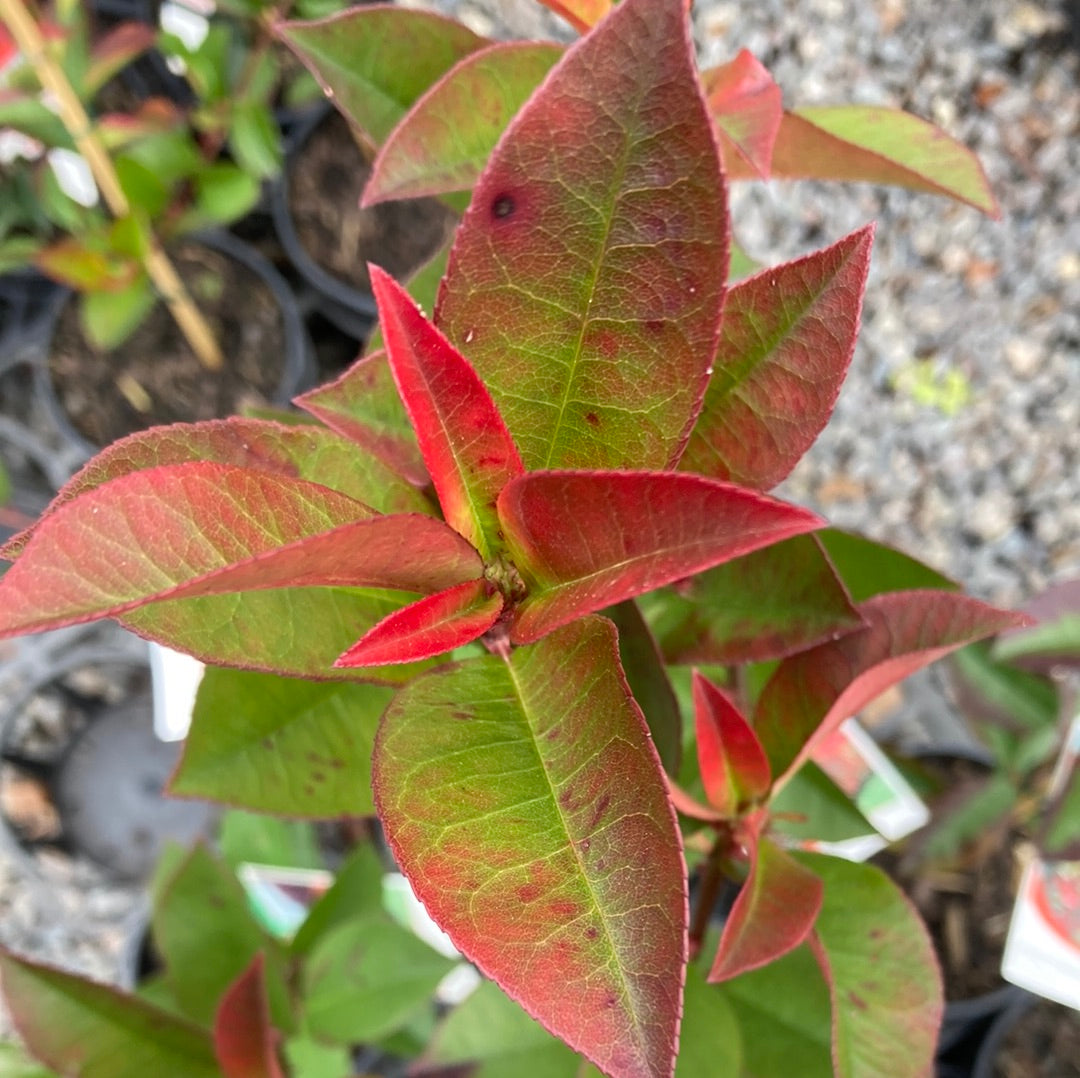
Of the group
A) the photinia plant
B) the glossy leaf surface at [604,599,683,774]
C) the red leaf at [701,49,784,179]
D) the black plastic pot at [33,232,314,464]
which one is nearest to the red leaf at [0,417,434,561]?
the photinia plant

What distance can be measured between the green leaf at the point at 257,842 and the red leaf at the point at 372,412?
647 millimetres

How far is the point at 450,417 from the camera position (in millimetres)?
370

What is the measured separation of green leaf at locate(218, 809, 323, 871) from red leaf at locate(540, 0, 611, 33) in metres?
0.79

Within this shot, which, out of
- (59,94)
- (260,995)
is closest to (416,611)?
(260,995)

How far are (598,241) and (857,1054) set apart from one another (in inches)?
16.3

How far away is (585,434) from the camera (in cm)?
40

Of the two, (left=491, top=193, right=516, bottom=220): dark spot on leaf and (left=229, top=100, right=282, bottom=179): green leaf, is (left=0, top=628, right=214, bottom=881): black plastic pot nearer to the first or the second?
(left=229, top=100, right=282, bottom=179): green leaf

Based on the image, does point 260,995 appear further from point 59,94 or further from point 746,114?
point 59,94

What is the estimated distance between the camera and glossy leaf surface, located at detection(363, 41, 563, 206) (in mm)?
501

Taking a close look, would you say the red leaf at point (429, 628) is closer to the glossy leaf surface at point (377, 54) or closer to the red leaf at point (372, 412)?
the red leaf at point (372, 412)

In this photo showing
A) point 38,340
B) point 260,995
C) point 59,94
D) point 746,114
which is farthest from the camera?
point 38,340

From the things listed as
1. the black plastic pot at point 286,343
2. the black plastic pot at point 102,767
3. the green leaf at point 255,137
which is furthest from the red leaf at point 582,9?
the black plastic pot at point 102,767

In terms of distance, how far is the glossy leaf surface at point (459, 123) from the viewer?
50cm

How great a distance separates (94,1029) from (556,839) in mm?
503
